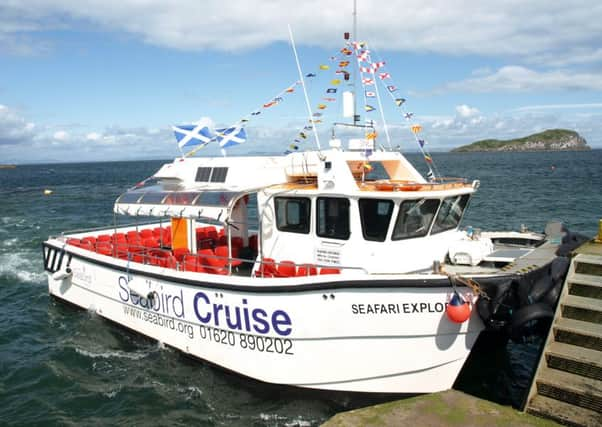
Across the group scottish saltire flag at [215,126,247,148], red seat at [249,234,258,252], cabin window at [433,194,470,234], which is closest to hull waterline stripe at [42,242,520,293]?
cabin window at [433,194,470,234]

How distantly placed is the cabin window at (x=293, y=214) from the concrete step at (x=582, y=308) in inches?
151

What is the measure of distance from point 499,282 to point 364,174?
122 inches

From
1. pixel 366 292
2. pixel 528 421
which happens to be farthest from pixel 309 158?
pixel 528 421

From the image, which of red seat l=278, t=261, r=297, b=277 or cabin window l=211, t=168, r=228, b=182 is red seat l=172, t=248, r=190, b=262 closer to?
cabin window l=211, t=168, r=228, b=182

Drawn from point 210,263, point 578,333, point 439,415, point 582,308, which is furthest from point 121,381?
point 582,308

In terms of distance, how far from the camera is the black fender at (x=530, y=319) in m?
6.26

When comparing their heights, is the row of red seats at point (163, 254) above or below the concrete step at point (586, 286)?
below

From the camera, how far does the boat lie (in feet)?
21.7

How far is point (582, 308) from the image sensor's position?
6.17 m

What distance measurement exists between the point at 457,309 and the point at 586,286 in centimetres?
177

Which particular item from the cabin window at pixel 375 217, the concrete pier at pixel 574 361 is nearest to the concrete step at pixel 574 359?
the concrete pier at pixel 574 361

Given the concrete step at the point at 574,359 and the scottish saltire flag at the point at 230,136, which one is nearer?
the concrete step at the point at 574,359

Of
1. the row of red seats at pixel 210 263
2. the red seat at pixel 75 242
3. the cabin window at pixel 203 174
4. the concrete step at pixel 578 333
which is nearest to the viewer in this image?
the concrete step at pixel 578 333

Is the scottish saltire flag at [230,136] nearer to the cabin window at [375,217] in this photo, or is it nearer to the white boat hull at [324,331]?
the white boat hull at [324,331]
